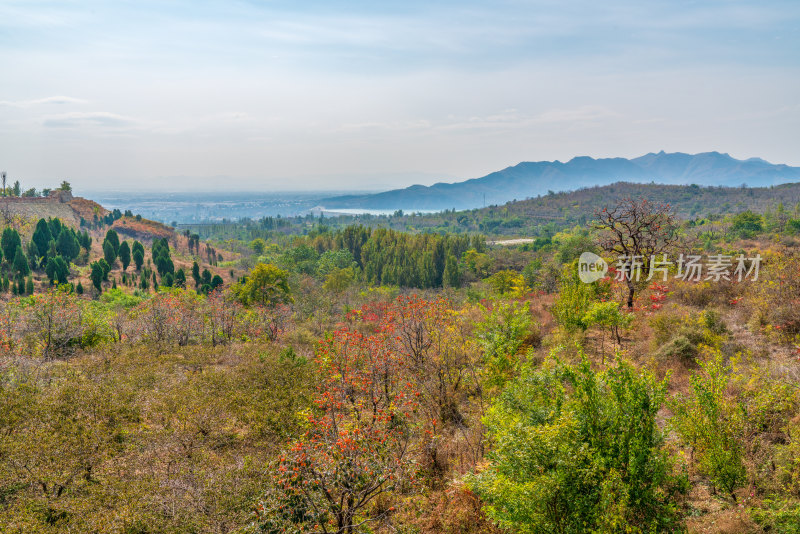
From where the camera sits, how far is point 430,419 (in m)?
12.0

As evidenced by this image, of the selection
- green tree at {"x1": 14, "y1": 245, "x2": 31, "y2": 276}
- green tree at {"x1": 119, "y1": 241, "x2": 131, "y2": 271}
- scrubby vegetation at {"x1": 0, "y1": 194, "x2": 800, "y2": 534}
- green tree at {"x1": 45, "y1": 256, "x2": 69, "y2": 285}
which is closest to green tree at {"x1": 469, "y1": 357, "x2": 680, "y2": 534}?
scrubby vegetation at {"x1": 0, "y1": 194, "x2": 800, "y2": 534}

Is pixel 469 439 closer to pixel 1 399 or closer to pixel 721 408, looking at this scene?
pixel 721 408

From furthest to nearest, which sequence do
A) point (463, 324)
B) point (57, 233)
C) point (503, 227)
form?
point (503, 227) < point (57, 233) < point (463, 324)

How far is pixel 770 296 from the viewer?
12.8 m

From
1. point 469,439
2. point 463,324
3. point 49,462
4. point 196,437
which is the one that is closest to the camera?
point 49,462

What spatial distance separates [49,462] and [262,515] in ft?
15.4

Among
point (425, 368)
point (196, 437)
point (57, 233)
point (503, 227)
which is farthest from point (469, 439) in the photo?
point (503, 227)

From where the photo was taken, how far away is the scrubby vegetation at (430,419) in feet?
20.6

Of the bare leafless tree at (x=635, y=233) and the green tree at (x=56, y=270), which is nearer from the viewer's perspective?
the bare leafless tree at (x=635, y=233)

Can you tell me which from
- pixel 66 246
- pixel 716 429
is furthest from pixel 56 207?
pixel 716 429

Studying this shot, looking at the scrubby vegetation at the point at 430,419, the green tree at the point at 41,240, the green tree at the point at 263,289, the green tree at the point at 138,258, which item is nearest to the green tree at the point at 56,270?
the green tree at the point at 41,240

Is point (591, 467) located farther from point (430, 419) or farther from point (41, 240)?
point (41, 240)

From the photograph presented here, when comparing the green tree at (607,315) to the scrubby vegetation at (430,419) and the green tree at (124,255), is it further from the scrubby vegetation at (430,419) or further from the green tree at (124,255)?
the green tree at (124,255)

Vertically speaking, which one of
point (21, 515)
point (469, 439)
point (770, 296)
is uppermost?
point (770, 296)
